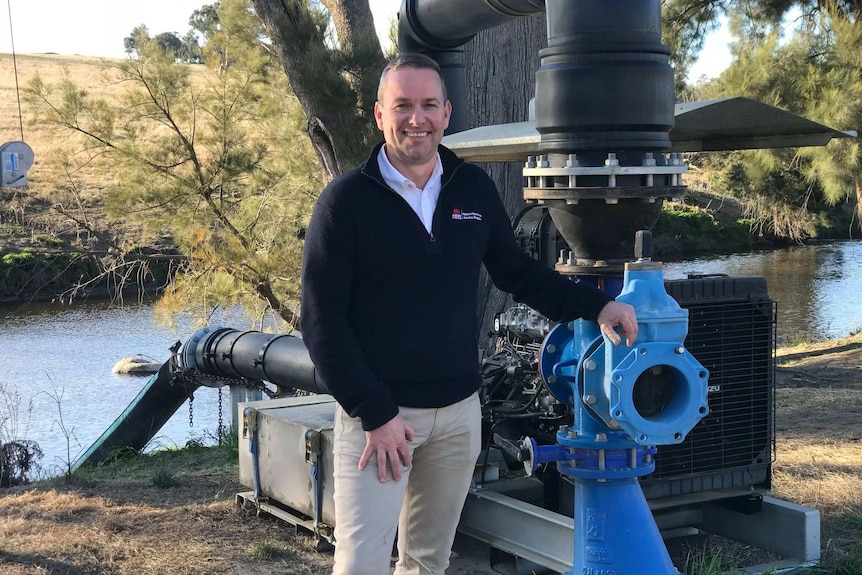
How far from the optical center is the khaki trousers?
2646 mm

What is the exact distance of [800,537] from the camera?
13.6 ft

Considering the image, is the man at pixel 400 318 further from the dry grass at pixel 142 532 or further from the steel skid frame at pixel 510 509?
the dry grass at pixel 142 532

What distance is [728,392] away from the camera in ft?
13.8

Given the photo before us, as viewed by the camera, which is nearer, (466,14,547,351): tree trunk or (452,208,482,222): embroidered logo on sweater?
(452,208,482,222): embroidered logo on sweater

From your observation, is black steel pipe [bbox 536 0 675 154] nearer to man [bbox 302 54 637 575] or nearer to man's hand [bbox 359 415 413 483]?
man [bbox 302 54 637 575]

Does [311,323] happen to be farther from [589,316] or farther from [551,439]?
[551,439]

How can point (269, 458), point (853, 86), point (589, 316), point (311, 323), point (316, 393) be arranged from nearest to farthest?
point (311, 323) → point (589, 316) → point (269, 458) → point (316, 393) → point (853, 86)

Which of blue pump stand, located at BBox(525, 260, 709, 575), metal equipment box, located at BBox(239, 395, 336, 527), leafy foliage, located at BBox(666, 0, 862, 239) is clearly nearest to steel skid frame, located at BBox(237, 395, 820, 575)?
metal equipment box, located at BBox(239, 395, 336, 527)

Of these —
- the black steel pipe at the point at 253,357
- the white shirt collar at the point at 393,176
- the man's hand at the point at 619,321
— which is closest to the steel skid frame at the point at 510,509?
the black steel pipe at the point at 253,357

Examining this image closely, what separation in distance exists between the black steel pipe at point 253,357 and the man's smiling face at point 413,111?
2607mm

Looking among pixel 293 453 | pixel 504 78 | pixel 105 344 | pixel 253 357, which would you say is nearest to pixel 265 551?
pixel 293 453

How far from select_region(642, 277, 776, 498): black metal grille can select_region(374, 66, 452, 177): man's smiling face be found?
5.42 ft

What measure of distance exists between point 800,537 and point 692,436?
0.56 metres

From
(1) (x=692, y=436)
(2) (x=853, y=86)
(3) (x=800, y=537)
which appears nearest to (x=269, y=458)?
(1) (x=692, y=436)
